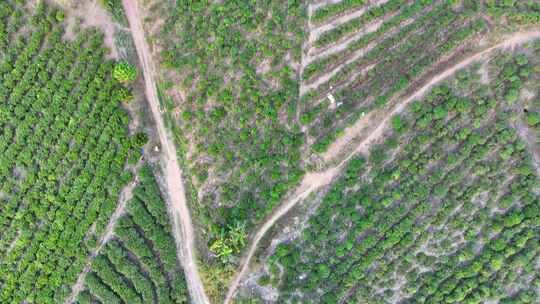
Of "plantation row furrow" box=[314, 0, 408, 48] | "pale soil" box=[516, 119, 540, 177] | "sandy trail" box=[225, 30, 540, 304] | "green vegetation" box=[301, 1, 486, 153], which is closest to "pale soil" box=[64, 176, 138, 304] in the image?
"sandy trail" box=[225, 30, 540, 304]

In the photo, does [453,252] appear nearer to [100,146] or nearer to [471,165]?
[471,165]

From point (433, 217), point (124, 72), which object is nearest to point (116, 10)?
point (124, 72)

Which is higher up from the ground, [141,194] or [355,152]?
[141,194]

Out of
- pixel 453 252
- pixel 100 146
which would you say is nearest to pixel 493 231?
pixel 453 252

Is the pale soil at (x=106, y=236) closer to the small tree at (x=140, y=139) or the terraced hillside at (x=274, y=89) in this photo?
the small tree at (x=140, y=139)

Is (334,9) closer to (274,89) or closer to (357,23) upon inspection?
(357,23)

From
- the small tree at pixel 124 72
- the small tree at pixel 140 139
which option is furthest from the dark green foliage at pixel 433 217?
the small tree at pixel 124 72
